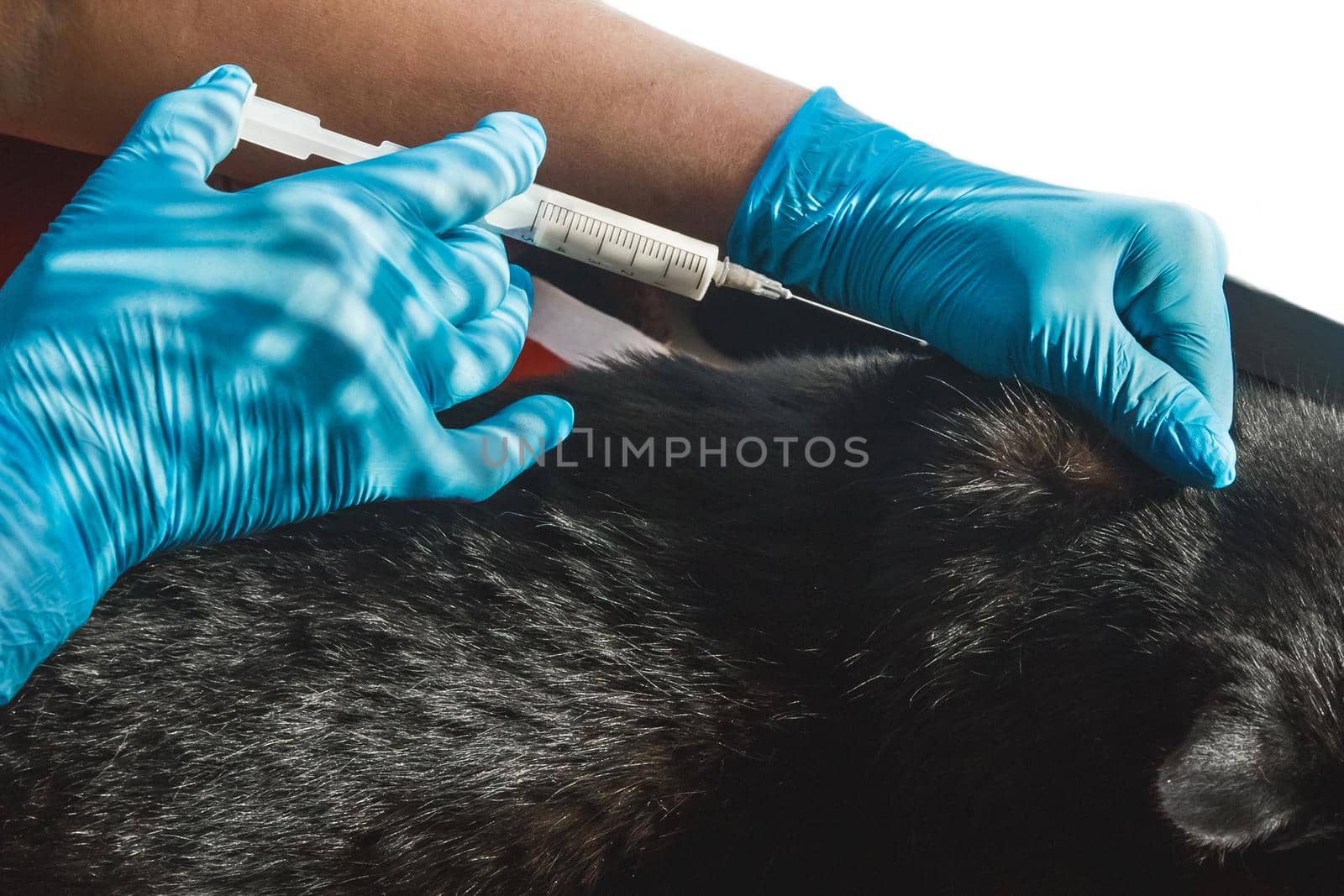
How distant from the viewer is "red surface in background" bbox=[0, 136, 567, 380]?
3.29 feet

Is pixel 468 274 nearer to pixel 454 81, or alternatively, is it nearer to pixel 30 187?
pixel 454 81

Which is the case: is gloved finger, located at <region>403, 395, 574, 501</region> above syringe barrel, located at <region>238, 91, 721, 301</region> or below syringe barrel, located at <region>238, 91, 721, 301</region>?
below

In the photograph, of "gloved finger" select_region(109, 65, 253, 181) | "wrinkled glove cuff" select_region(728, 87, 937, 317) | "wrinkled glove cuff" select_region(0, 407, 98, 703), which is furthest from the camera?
"wrinkled glove cuff" select_region(728, 87, 937, 317)

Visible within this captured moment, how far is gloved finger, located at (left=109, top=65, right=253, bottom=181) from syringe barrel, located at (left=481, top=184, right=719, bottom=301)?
0.23 metres

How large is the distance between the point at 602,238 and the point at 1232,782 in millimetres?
681

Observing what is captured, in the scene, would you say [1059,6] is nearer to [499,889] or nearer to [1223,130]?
[1223,130]

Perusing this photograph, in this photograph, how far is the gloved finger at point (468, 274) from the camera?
74cm

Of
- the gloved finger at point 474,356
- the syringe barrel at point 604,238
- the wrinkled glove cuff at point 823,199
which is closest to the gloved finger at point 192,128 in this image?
the syringe barrel at point 604,238

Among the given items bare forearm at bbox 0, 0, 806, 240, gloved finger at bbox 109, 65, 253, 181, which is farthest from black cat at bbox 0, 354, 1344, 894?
bare forearm at bbox 0, 0, 806, 240

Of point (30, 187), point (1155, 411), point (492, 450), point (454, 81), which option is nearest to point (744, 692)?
point (492, 450)

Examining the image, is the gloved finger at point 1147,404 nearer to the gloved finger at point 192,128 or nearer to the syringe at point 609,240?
the syringe at point 609,240

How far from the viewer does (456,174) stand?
733 mm

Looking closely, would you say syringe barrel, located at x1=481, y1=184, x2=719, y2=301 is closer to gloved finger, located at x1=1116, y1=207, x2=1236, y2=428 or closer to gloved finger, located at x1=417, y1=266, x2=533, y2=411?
gloved finger, located at x1=417, y1=266, x2=533, y2=411

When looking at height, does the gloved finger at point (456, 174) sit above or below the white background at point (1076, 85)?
below
